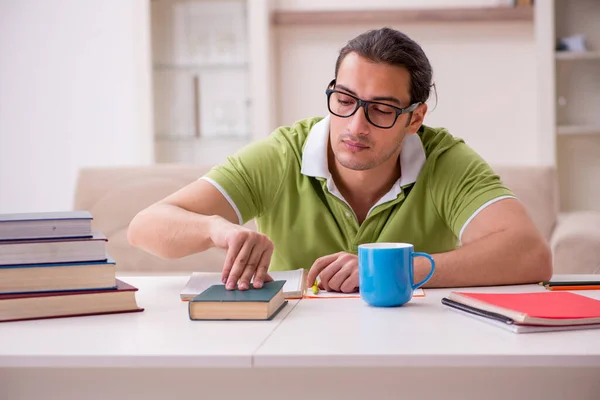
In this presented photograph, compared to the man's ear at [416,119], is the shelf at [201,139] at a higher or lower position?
higher

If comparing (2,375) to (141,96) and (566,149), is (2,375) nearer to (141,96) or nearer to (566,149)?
(141,96)

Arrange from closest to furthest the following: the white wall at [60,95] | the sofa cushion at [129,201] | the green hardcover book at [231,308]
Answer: the green hardcover book at [231,308], the sofa cushion at [129,201], the white wall at [60,95]

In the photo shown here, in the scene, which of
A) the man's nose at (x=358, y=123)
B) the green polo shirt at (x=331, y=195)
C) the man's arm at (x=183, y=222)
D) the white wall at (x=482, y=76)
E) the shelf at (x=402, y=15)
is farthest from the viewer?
the white wall at (x=482, y=76)

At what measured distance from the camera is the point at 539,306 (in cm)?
111

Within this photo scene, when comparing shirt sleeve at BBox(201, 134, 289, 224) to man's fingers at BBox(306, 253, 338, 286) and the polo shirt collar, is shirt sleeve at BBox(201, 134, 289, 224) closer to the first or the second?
the polo shirt collar

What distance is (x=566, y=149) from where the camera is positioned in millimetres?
3852

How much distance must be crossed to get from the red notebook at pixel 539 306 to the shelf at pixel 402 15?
2783mm

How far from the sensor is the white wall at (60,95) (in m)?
4.17

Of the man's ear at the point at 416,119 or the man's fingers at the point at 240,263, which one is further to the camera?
the man's ear at the point at 416,119

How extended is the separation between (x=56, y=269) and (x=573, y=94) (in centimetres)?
322

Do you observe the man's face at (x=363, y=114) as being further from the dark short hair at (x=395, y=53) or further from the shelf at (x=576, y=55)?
the shelf at (x=576, y=55)

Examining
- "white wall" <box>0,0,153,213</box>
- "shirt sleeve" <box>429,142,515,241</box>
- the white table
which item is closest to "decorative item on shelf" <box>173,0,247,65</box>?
"white wall" <box>0,0,153,213</box>

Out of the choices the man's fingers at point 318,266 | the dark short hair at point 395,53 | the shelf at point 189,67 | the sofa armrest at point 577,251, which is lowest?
the sofa armrest at point 577,251

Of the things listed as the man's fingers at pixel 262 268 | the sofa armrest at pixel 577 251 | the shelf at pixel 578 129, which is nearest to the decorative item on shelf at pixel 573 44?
the shelf at pixel 578 129
